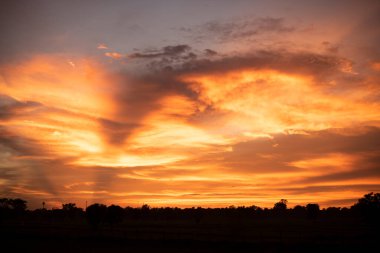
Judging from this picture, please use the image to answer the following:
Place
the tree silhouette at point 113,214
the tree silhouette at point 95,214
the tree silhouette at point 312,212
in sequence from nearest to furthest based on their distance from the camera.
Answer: the tree silhouette at point 95,214, the tree silhouette at point 113,214, the tree silhouette at point 312,212

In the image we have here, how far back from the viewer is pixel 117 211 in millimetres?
100250

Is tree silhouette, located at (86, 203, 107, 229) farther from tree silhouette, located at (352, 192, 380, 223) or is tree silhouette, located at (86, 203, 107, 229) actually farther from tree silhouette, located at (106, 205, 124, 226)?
tree silhouette, located at (352, 192, 380, 223)

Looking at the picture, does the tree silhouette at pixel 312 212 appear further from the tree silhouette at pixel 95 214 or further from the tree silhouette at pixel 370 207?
the tree silhouette at pixel 95 214

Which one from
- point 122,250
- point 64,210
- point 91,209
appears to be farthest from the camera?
point 64,210

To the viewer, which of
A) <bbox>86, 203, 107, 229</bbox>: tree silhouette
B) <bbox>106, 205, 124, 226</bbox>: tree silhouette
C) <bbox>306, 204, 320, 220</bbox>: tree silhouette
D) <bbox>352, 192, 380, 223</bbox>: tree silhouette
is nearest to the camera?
<bbox>352, 192, 380, 223</bbox>: tree silhouette

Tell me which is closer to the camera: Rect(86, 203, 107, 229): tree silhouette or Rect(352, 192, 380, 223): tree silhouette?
Rect(352, 192, 380, 223): tree silhouette

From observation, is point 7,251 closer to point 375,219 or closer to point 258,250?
point 258,250

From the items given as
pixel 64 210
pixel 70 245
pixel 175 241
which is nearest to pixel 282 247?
pixel 175 241

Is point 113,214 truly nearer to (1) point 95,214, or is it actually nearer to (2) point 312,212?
(1) point 95,214

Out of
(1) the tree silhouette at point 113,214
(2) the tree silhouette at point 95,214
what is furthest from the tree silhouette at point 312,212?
(2) the tree silhouette at point 95,214

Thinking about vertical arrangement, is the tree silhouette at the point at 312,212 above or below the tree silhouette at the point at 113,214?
above

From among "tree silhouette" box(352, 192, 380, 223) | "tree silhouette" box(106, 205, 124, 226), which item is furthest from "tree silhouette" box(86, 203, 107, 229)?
"tree silhouette" box(352, 192, 380, 223)

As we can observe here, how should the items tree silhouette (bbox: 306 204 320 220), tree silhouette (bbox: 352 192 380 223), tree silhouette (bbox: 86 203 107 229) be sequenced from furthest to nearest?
tree silhouette (bbox: 306 204 320 220), tree silhouette (bbox: 86 203 107 229), tree silhouette (bbox: 352 192 380 223)

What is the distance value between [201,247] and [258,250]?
26.4 ft
